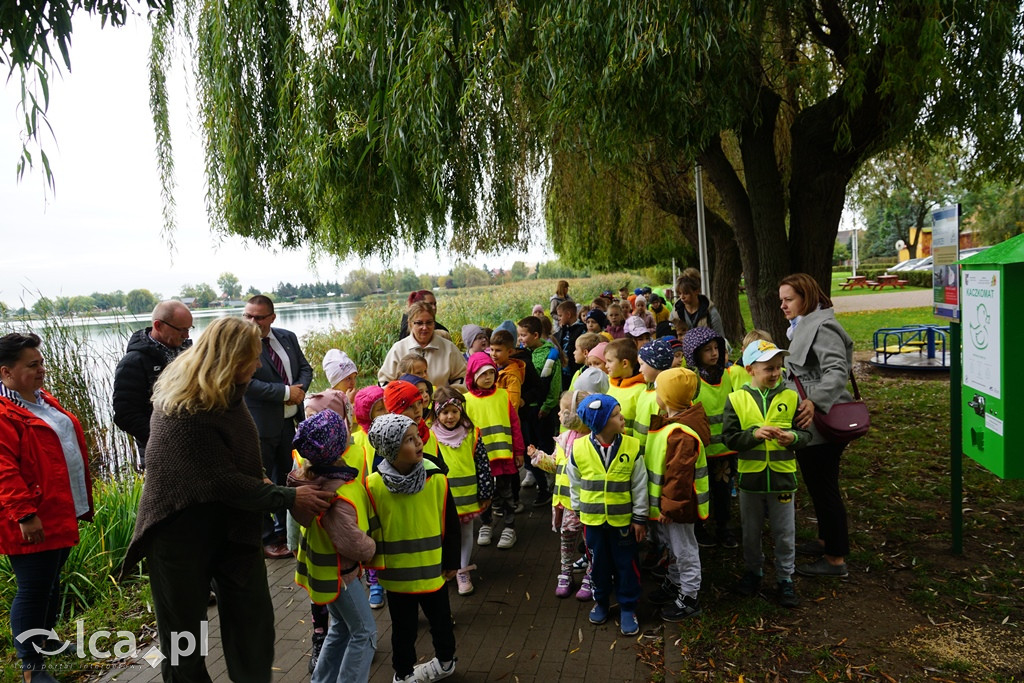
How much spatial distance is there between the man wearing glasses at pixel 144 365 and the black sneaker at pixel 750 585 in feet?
13.0

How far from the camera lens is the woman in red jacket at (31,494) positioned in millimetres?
3330

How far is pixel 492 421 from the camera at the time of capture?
17.1 feet

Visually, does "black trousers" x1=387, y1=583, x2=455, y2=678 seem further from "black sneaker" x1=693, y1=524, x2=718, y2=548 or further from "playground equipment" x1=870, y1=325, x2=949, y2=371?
"playground equipment" x1=870, y1=325, x2=949, y2=371

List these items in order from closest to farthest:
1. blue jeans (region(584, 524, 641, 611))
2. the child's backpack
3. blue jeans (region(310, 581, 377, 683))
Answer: blue jeans (region(310, 581, 377, 683)) < blue jeans (region(584, 524, 641, 611)) < the child's backpack

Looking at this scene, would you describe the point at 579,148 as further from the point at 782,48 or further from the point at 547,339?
the point at 782,48

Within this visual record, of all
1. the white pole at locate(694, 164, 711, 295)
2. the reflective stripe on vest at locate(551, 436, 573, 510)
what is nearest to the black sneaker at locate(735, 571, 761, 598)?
the reflective stripe on vest at locate(551, 436, 573, 510)

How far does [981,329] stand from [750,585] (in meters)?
2.10

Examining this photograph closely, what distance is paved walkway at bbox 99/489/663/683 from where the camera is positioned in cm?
351

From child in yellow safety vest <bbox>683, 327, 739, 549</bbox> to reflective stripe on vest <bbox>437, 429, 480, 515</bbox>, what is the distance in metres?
1.66

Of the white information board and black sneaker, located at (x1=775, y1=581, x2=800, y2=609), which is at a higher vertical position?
the white information board

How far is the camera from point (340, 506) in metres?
3.02

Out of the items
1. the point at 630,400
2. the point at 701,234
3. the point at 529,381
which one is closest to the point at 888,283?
the point at 701,234

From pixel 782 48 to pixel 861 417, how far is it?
611cm

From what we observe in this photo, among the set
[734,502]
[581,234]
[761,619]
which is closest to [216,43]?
[581,234]
